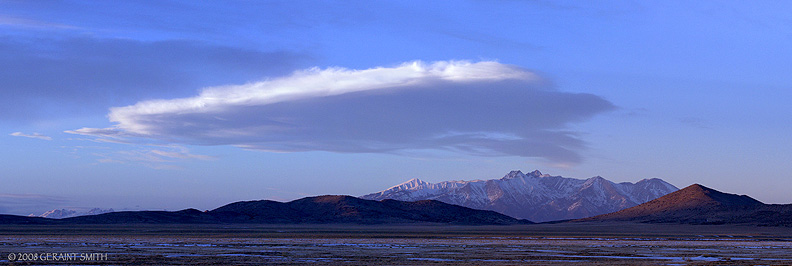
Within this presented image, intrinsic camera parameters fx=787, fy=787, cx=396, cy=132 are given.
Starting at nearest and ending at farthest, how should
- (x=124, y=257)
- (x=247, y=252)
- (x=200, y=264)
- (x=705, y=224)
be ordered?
(x=200, y=264) → (x=124, y=257) → (x=247, y=252) → (x=705, y=224)

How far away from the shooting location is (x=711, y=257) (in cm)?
5725

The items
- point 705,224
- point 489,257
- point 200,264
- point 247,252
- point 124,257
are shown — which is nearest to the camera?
point 200,264

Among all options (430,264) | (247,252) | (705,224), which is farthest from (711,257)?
(705,224)

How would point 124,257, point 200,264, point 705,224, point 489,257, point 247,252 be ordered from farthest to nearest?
point 705,224 < point 247,252 < point 489,257 < point 124,257 < point 200,264

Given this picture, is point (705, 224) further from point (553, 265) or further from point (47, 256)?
point (47, 256)

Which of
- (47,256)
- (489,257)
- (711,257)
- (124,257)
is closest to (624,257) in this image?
(711,257)

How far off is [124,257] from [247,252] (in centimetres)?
1021

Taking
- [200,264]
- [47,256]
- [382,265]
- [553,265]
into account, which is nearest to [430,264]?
[382,265]

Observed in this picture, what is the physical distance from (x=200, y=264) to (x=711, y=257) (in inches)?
1424

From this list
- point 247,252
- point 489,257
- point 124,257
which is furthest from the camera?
point 247,252

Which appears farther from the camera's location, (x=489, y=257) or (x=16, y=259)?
(x=489, y=257)

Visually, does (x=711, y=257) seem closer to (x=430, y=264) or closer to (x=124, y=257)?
(x=430, y=264)

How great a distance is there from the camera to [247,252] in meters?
58.8

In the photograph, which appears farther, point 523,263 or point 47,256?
point 47,256
